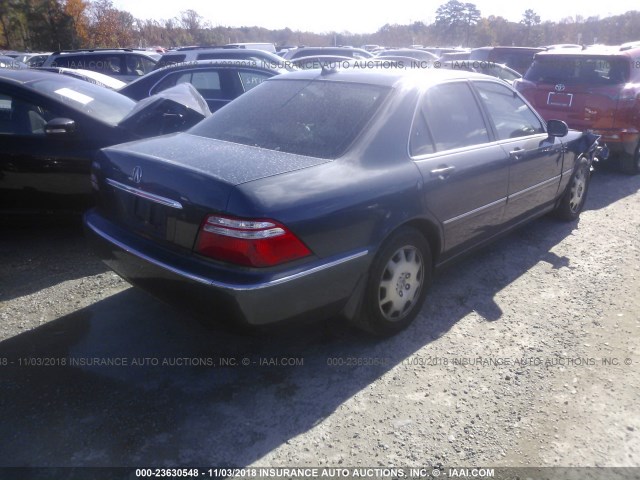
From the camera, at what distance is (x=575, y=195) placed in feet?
17.8

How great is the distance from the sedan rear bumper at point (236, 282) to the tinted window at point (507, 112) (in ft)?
6.41

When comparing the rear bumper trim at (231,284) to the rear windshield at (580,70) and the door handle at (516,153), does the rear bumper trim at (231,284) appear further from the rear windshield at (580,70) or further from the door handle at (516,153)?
the rear windshield at (580,70)

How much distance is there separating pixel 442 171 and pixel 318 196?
1101 millimetres

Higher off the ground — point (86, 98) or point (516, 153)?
point (86, 98)

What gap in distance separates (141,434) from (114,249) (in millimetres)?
1064

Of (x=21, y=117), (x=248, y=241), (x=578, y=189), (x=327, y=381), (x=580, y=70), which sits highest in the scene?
(x=580, y=70)

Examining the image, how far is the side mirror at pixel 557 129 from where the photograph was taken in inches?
183

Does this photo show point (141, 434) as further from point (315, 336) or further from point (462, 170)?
point (462, 170)

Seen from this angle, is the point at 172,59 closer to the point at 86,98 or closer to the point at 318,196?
the point at 86,98

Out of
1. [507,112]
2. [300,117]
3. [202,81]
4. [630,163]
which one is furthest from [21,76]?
[630,163]

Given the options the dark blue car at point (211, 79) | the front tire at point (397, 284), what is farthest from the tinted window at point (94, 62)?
the front tire at point (397, 284)

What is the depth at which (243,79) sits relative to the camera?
7.21 m

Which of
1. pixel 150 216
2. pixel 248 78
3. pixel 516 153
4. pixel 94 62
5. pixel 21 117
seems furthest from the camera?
pixel 94 62

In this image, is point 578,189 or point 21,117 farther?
point 578,189
